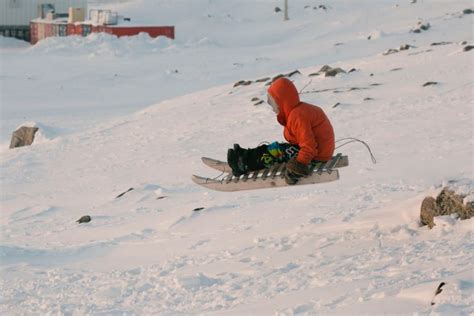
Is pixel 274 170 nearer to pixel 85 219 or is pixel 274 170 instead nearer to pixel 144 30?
pixel 85 219

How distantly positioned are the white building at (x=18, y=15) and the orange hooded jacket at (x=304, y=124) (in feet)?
142

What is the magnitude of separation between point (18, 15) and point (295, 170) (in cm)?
4402

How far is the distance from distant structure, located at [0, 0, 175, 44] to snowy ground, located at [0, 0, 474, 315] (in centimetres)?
1227

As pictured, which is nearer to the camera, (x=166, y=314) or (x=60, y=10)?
(x=166, y=314)

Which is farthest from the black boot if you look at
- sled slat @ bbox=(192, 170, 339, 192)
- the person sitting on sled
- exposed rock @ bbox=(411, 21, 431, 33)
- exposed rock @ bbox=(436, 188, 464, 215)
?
exposed rock @ bbox=(411, 21, 431, 33)

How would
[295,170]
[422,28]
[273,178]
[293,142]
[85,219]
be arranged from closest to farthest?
[295,170], [273,178], [293,142], [85,219], [422,28]

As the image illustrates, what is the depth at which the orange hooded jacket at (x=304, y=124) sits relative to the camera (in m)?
8.16

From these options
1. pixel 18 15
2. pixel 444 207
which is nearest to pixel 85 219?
pixel 444 207

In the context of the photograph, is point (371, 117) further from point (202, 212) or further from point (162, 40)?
point (162, 40)

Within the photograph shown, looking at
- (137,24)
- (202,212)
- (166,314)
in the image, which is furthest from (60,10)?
(166,314)

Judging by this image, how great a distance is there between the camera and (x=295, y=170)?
8070mm

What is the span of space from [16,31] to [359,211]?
140 ft

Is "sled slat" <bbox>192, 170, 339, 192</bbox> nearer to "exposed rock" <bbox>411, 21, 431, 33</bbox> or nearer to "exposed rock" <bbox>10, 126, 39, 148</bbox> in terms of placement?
"exposed rock" <bbox>10, 126, 39, 148</bbox>

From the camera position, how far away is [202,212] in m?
10.8
